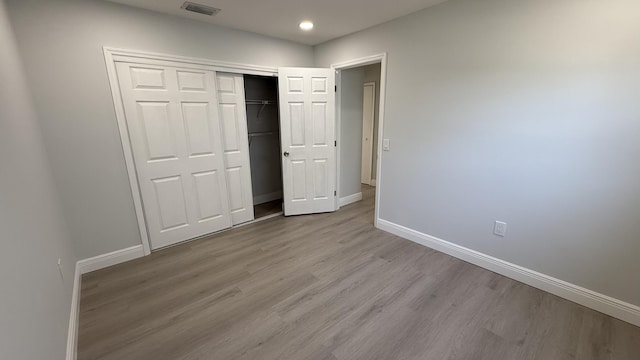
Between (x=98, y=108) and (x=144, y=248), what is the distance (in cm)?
143

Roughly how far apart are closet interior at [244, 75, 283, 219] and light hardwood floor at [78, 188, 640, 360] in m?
1.60

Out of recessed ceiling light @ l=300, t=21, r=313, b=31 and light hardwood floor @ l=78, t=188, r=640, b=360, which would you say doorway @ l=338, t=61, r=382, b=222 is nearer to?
recessed ceiling light @ l=300, t=21, r=313, b=31

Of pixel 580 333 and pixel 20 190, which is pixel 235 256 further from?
pixel 580 333

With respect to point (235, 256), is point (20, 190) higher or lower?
higher

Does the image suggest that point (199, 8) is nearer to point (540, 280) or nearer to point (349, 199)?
point (349, 199)

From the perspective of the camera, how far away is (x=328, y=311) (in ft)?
6.37

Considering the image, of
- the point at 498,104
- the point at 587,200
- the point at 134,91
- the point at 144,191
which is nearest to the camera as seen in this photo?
the point at 587,200

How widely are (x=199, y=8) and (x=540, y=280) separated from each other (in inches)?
151

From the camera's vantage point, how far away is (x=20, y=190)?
1.32 meters

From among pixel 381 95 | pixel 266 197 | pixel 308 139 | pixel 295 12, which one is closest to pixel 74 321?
pixel 308 139

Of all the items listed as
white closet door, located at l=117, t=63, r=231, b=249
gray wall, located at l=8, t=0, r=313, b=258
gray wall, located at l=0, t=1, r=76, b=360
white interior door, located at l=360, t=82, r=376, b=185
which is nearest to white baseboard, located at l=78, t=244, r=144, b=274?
gray wall, located at l=8, t=0, r=313, b=258

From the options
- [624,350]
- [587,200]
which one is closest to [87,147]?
[587,200]

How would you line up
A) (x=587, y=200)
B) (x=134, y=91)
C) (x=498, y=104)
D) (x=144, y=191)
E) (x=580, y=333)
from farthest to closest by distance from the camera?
(x=144, y=191) → (x=134, y=91) → (x=498, y=104) → (x=587, y=200) → (x=580, y=333)

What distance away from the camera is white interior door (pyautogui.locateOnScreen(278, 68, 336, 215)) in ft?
11.3
